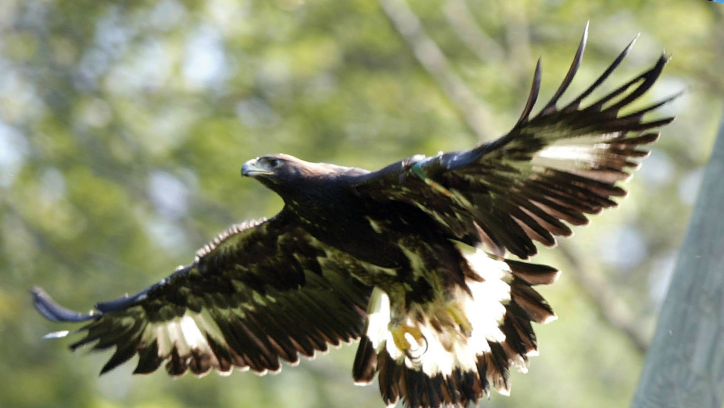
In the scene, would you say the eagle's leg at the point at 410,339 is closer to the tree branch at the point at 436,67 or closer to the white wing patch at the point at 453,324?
the white wing patch at the point at 453,324

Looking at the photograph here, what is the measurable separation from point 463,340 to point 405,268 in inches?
18.9

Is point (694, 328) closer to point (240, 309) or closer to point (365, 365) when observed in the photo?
point (365, 365)

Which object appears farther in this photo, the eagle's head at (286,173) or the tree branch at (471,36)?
the tree branch at (471,36)

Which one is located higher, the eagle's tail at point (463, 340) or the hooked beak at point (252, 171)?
the hooked beak at point (252, 171)

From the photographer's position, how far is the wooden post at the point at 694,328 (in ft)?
11.2

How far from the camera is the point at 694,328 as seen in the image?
11.4 ft

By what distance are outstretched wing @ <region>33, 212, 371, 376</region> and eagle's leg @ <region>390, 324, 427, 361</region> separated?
10.8 inches

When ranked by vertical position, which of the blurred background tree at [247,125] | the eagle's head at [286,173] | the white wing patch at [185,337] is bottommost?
the white wing patch at [185,337]

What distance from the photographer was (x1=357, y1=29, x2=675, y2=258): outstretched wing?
2934mm

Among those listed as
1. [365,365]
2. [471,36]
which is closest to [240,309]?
[365,365]

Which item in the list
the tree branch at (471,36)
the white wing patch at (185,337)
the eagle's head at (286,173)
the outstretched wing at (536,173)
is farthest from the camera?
the tree branch at (471,36)

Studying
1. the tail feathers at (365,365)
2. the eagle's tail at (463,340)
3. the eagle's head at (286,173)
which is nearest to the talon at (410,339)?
the eagle's tail at (463,340)

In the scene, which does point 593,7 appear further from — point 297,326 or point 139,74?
point 297,326

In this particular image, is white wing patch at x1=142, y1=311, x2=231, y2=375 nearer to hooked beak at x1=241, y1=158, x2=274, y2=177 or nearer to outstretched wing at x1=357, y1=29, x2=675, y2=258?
hooked beak at x1=241, y1=158, x2=274, y2=177
